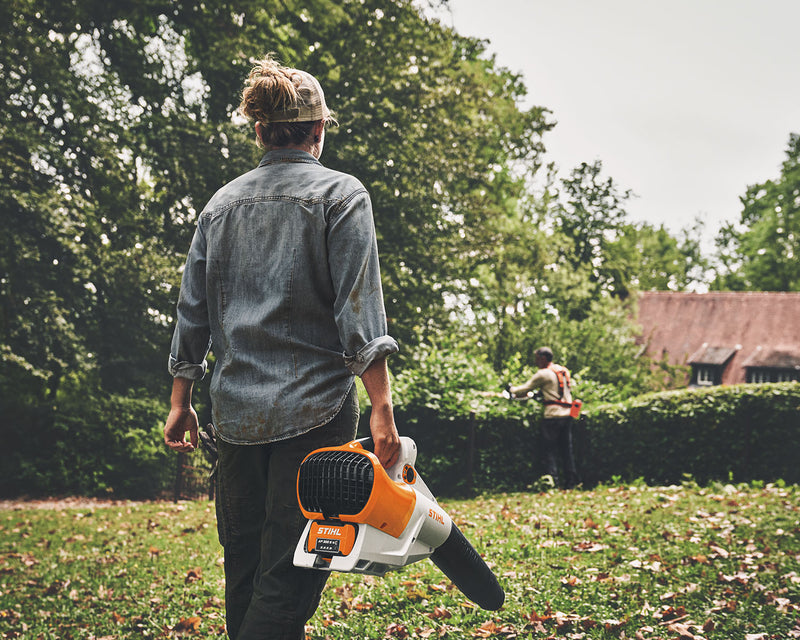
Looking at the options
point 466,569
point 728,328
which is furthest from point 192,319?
point 728,328

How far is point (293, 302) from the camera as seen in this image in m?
2.21

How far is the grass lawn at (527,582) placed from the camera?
3.94m

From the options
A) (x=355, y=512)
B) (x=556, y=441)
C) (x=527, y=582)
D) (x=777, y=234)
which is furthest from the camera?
(x=777, y=234)

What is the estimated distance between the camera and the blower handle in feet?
8.13

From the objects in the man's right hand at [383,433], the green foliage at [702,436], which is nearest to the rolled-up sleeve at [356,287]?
the man's right hand at [383,433]

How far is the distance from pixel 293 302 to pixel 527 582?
3291 mm

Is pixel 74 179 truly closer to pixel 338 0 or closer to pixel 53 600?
pixel 338 0

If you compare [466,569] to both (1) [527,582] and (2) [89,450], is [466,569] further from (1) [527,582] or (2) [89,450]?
(2) [89,450]

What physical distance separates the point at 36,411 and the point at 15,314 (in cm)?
202

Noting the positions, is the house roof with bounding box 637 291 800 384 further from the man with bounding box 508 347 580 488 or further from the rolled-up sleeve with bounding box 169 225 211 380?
the rolled-up sleeve with bounding box 169 225 211 380

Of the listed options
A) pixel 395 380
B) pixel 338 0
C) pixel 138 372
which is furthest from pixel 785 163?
pixel 138 372

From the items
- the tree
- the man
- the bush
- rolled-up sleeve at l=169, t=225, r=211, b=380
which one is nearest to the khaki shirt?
the man

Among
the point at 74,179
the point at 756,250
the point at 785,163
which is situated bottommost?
the point at 74,179

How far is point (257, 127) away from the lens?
244 cm
